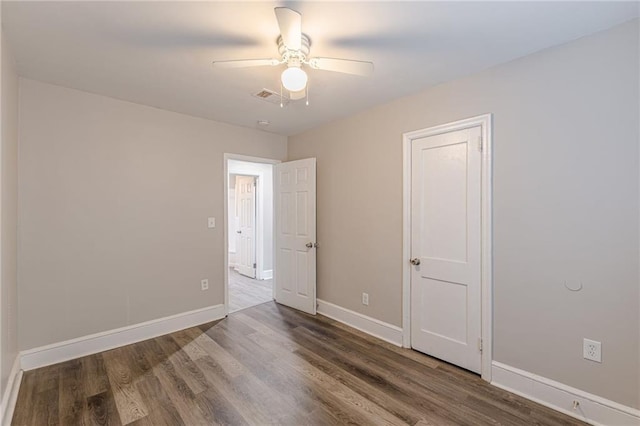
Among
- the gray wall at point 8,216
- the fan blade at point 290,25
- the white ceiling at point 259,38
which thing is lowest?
the gray wall at point 8,216

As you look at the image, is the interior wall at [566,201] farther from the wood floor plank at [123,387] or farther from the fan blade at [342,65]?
the wood floor plank at [123,387]

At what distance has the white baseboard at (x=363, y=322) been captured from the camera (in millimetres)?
2938

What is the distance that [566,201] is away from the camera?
6.31 feet

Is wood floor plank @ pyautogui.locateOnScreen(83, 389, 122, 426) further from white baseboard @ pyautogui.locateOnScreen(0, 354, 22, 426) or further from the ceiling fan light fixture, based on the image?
the ceiling fan light fixture

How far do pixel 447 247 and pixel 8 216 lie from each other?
3.44 meters

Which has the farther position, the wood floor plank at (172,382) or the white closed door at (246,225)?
the white closed door at (246,225)

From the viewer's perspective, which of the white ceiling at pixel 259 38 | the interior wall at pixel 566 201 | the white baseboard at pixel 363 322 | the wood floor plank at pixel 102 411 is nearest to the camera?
the white ceiling at pixel 259 38

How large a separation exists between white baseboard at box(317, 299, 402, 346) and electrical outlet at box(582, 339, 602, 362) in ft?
4.64

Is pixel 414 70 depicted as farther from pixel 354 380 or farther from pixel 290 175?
pixel 354 380

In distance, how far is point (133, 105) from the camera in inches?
117

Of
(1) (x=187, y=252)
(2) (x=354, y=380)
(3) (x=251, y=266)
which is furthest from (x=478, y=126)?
(3) (x=251, y=266)

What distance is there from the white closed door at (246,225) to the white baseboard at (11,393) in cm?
358

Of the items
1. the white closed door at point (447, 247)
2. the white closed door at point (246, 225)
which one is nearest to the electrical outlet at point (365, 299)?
the white closed door at point (447, 247)

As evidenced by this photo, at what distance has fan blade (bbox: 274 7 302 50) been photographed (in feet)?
4.62
